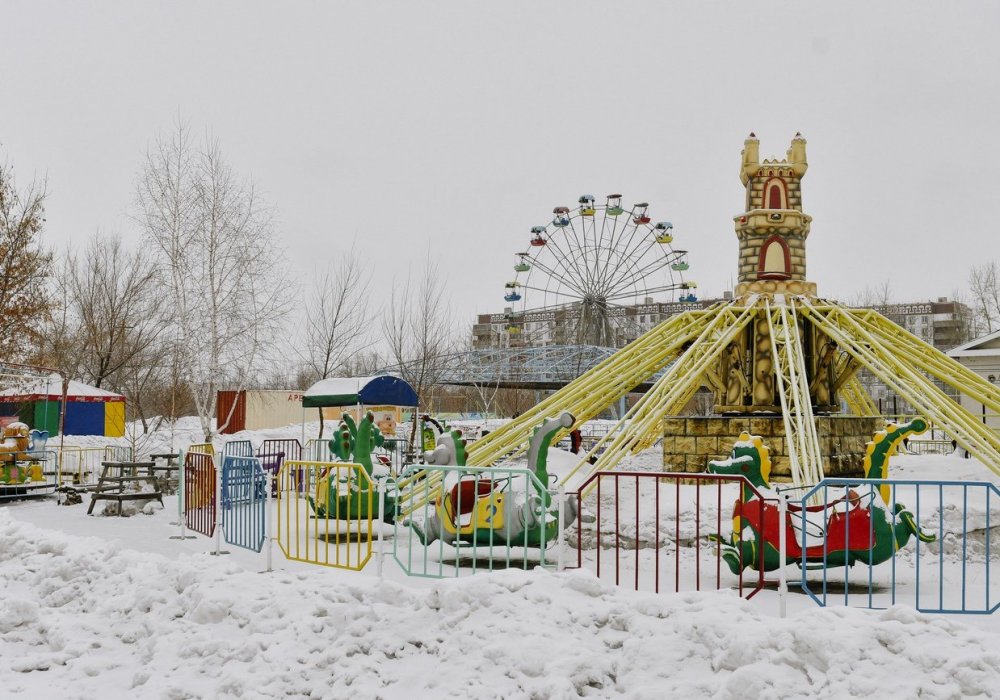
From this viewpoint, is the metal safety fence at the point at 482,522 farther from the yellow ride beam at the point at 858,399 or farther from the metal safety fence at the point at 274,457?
the yellow ride beam at the point at 858,399

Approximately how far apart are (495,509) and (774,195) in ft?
27.5

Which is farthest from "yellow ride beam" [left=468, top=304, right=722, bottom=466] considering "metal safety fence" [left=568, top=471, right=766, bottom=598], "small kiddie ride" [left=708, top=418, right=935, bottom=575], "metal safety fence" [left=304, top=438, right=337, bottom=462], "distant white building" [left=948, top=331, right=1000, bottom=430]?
"distant white building" [left=948, top=331, right=1000, bottom=430]

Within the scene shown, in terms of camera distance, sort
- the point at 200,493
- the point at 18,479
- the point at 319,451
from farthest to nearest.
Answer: the point at 319,451, the point at 18,479, the point at 200,493

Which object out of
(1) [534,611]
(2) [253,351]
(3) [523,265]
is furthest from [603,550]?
(3) [523,265]

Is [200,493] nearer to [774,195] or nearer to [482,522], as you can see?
[482,522]

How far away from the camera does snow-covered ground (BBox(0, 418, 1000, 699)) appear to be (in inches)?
205

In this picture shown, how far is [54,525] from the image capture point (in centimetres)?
1224

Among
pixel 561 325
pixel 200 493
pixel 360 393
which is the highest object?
pixel 561 325

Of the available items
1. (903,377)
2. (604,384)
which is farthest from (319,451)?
(903,377)

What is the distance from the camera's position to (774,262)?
14.0 m

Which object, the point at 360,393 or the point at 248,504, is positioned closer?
the point at 248,504

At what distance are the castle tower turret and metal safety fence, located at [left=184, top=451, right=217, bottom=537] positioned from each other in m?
8.42

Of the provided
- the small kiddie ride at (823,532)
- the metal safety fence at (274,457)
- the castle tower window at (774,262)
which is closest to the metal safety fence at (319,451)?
the metal safety fence at (274,457)

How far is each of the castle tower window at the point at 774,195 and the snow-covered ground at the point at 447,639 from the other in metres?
7.66
